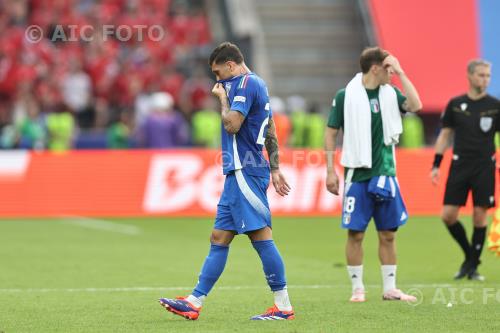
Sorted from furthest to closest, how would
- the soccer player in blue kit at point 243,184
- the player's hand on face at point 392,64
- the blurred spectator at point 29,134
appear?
the blurred spectator at point 29,134, the player's hand on face at point 392,64, the soccer player in blue kit at point 243,184

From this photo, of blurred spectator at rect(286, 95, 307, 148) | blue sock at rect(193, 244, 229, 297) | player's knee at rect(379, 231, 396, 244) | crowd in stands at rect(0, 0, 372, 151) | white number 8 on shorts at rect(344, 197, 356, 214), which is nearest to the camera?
blue sock at rect(193, 244, 229, 297)

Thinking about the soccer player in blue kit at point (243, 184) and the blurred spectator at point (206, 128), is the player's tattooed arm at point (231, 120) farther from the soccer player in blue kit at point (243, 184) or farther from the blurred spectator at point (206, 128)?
the blurred spectator at point (206, 128)

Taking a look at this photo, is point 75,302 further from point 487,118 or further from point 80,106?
point 80,106

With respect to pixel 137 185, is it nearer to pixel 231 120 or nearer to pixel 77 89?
pixel 77 89

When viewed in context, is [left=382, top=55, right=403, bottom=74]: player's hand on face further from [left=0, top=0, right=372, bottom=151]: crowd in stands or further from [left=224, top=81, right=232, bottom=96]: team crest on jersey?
[left=0, top=0, right=372, bottom=151]: crowd in stands

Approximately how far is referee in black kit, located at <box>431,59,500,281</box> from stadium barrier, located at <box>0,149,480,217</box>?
9260 millimetres

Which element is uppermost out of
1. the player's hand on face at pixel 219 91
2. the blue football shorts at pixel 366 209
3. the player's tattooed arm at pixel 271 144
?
the player's hand on face at pixel 219 91

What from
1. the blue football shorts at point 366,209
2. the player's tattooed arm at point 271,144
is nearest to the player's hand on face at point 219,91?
the player's tattooed arm at point 271,144

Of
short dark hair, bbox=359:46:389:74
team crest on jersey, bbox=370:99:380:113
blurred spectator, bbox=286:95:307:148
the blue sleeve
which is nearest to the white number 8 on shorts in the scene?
team crest on jersey, bbox=370:99:380:113

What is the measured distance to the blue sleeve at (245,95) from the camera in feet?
29.2

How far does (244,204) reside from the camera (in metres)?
9.02

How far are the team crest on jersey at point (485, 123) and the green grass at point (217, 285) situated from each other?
1547 millimetres

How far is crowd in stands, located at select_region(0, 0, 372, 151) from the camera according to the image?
2780 cm

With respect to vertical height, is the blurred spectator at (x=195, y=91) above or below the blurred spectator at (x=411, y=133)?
above
